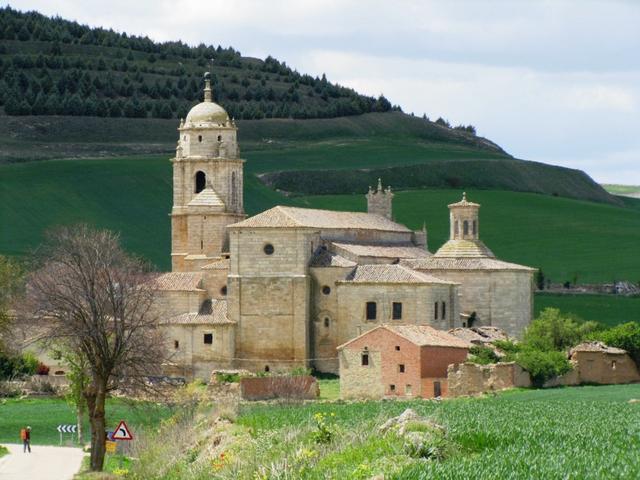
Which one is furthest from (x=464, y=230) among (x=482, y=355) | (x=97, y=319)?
(x=97, y=319)

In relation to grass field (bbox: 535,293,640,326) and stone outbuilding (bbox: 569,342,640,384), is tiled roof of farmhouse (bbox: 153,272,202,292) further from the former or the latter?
grass field (bbox: 535,293,640,326)

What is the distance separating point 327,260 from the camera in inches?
2830

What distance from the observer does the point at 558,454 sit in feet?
104

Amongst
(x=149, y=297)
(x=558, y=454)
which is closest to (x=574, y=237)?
(x=149, y=297)

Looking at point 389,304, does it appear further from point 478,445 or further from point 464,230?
point 478,445

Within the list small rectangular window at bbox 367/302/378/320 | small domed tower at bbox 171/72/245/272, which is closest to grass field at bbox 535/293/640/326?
small rectangular window at bbox 367/302/378/320

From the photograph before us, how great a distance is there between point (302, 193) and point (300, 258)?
45509 mm

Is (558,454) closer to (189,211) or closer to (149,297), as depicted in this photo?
(149,297)

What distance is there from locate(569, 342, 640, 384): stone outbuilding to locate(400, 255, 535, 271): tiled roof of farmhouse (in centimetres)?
924

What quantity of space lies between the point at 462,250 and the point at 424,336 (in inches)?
490

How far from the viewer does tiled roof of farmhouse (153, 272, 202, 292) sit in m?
71.6

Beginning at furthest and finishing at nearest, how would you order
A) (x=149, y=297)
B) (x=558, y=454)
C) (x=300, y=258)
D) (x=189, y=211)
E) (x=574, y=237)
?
(x=574, y=237)
(x=189, y=211)
(x=300, y=258)
(x=149, y=297)
(x=558, y=454)

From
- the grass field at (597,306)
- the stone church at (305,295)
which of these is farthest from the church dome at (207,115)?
the grass field at (597,306)

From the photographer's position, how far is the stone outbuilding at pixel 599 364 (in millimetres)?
65375
